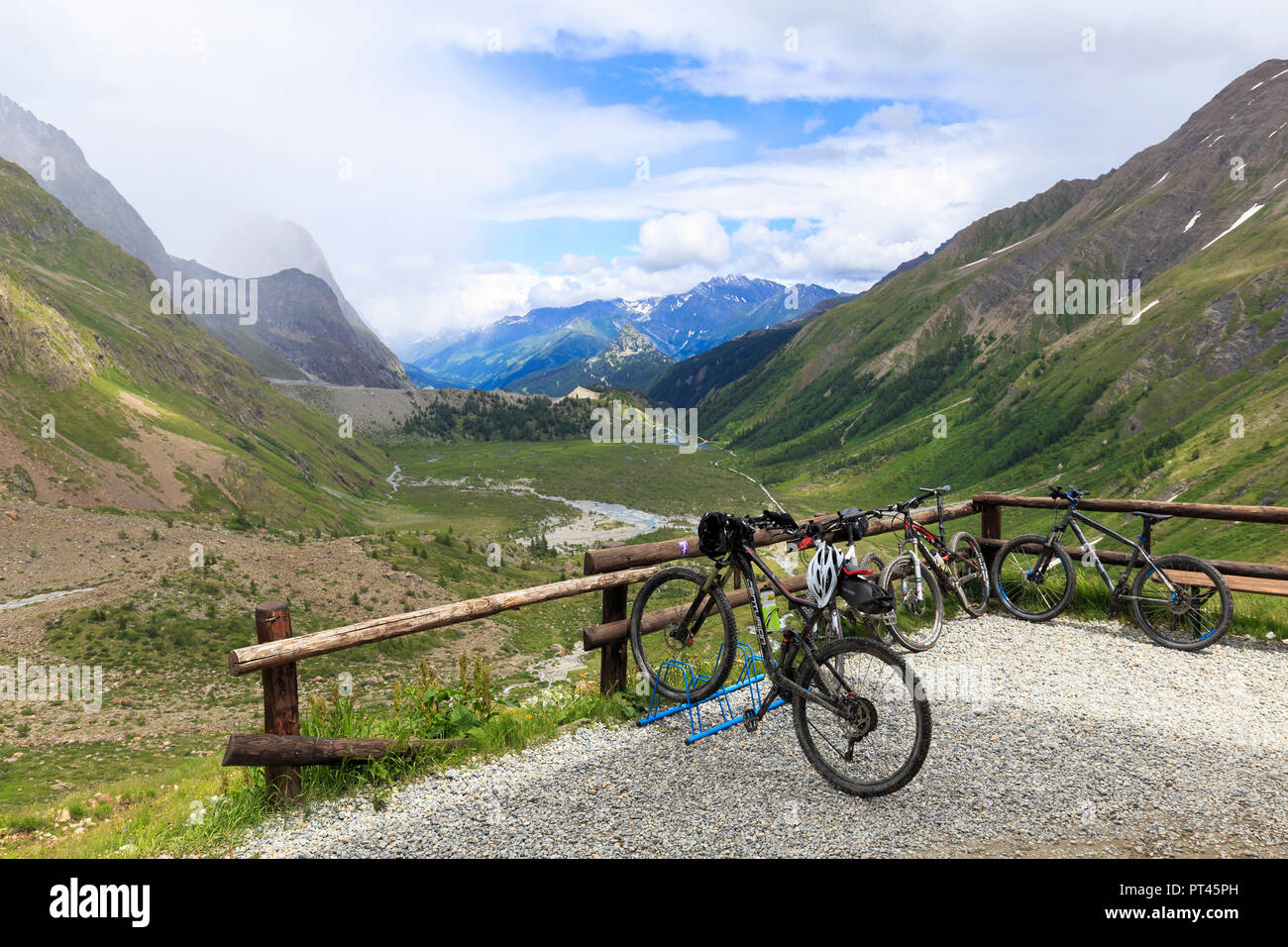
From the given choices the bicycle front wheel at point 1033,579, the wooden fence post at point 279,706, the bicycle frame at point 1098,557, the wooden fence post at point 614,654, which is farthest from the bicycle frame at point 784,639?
the bicycle frame at point 1098,557

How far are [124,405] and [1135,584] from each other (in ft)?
316

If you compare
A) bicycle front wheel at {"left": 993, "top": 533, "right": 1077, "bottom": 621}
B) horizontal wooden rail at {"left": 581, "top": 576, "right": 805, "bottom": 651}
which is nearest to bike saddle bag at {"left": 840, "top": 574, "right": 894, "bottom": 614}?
horizontal wooden rail at {"left": 581, "top": 576, "right": 805, "bottom": 651}

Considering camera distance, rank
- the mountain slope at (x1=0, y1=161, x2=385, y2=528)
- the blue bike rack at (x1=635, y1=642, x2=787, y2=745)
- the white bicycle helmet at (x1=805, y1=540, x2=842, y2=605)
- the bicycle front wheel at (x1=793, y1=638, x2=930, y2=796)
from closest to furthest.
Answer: the bicycle front wheel at (x1=793, y1=638, x2=930, y2=796) < the white bicycle helmet at (x1=805, y1=540, x2=842, y2=605) < the blue bike rack at (x1=635, y1=642, x2=787, y2=745) < the mountain slope at (x1=0, y1=161, x2=385, y2=528)

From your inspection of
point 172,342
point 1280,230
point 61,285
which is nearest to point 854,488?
point 1280,230

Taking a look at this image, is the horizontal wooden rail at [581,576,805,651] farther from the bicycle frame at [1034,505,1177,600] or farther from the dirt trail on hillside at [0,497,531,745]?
the dirt trail on hillside at [0,497,531,745]

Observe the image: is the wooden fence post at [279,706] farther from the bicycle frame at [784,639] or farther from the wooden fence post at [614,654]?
the bicycle frame at [784,639]

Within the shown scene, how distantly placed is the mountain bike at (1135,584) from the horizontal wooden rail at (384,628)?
25.7ft

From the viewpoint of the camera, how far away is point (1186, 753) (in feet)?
23.8

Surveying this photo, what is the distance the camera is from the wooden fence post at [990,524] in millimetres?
13633

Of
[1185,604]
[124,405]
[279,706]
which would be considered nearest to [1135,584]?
[1185,604]

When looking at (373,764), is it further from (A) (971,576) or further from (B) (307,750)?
(A) (971,576)

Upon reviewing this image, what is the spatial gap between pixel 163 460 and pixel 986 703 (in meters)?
84.8

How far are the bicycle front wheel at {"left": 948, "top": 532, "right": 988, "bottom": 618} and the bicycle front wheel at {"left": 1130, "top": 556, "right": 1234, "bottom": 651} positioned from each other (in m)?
2.30

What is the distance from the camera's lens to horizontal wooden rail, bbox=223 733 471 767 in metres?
6.39
